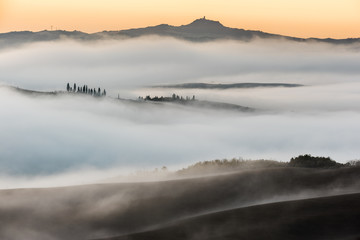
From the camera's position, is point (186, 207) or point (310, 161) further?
point (310, 161)

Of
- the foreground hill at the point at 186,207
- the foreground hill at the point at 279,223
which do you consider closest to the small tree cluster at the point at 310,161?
the foreground hill at the point at 186,207

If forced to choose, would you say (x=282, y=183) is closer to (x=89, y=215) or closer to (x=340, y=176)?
(x=340, y=176)

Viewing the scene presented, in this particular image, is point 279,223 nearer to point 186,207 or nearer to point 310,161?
point 186,207

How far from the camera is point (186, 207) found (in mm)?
90562

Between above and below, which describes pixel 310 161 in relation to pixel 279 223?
below

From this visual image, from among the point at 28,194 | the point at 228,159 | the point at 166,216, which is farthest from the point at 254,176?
the point at 228,159

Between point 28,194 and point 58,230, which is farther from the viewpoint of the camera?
point 28,194

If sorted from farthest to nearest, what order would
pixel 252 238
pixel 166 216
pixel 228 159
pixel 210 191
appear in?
pixel 228 159
pixel 210 191
pixel 166 216
pixel 252 238

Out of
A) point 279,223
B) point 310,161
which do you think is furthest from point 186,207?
point 310,161

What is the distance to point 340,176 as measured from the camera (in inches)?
3878

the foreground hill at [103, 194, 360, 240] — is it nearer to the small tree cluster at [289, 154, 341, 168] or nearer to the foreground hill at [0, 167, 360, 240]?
the foreground hill at [0, 167, 360, 240]

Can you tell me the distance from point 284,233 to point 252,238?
313 cm

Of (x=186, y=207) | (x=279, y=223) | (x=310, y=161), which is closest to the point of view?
(x=279, y=223)

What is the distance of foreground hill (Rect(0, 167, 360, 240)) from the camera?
246 feet
